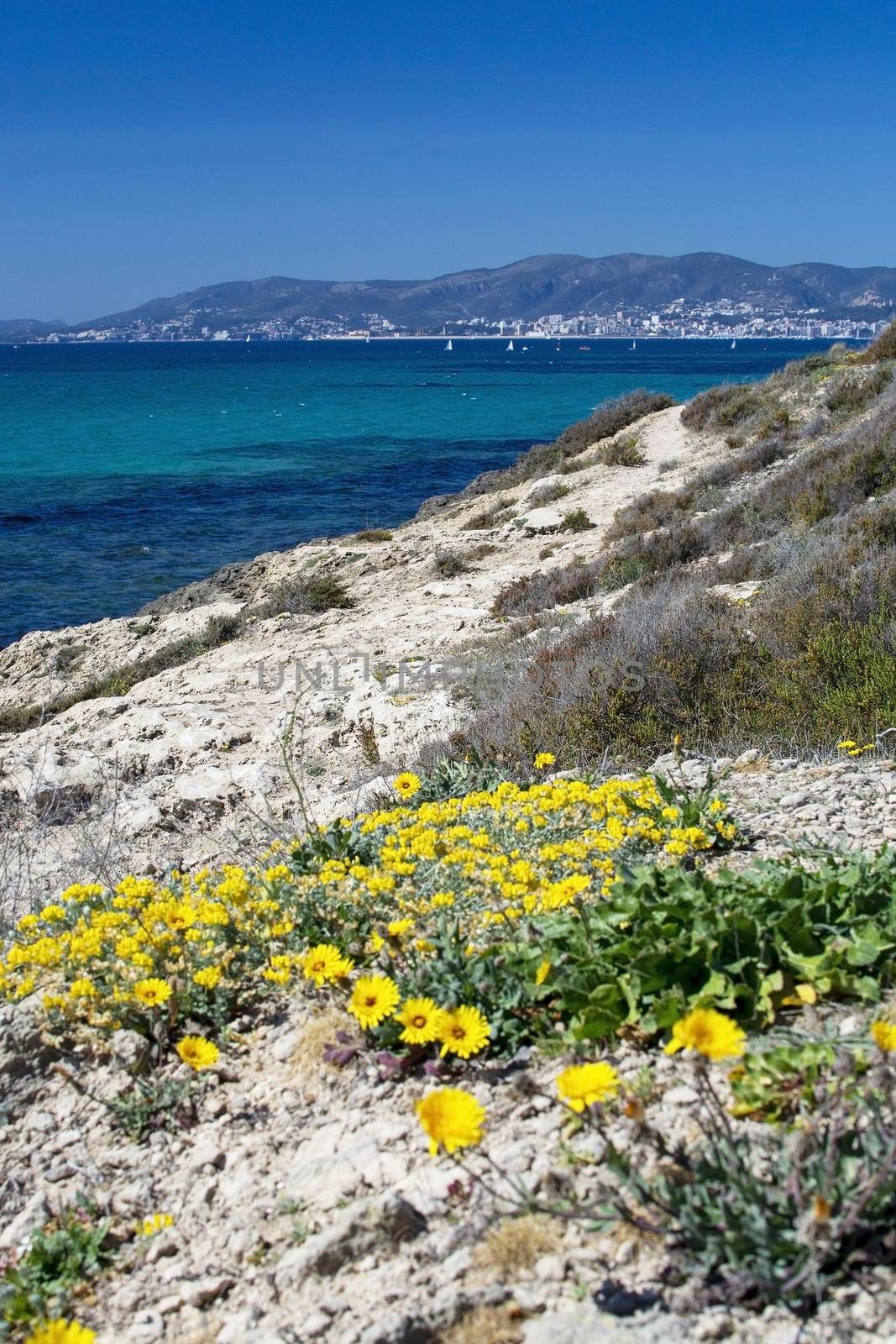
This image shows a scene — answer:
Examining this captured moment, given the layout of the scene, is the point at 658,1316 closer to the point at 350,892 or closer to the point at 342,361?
the point at 350,892

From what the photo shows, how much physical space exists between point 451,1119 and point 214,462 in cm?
3598

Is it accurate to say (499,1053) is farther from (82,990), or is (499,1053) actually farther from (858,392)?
(858,392)

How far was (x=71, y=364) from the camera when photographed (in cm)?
12319

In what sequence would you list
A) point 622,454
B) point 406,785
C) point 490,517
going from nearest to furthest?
point 406,785
point 490,517
point 622,454

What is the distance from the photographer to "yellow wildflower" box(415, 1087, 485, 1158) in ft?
6.62

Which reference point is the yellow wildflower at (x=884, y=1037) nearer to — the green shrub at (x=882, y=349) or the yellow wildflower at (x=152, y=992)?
the yellow wildflower at (x=152, y=992)

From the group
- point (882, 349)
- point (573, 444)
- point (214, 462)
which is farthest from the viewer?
point (214, 462)

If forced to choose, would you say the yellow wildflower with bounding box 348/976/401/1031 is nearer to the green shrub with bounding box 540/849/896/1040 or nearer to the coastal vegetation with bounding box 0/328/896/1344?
the coastal vegetation with bounding box 0/328/896/1344

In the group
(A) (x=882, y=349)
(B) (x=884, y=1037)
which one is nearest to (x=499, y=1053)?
(B) (x=884, y=1037)

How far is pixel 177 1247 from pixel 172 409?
197 ft

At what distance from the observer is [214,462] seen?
3616 cm

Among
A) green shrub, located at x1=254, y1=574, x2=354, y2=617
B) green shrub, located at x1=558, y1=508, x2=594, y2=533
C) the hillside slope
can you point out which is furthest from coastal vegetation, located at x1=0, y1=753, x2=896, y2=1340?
green shrub, located at x1=558, y1=508, x2=594, y2=533

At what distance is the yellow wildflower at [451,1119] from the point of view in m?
2.02

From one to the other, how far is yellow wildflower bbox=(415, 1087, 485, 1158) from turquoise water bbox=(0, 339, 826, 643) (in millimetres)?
16431
